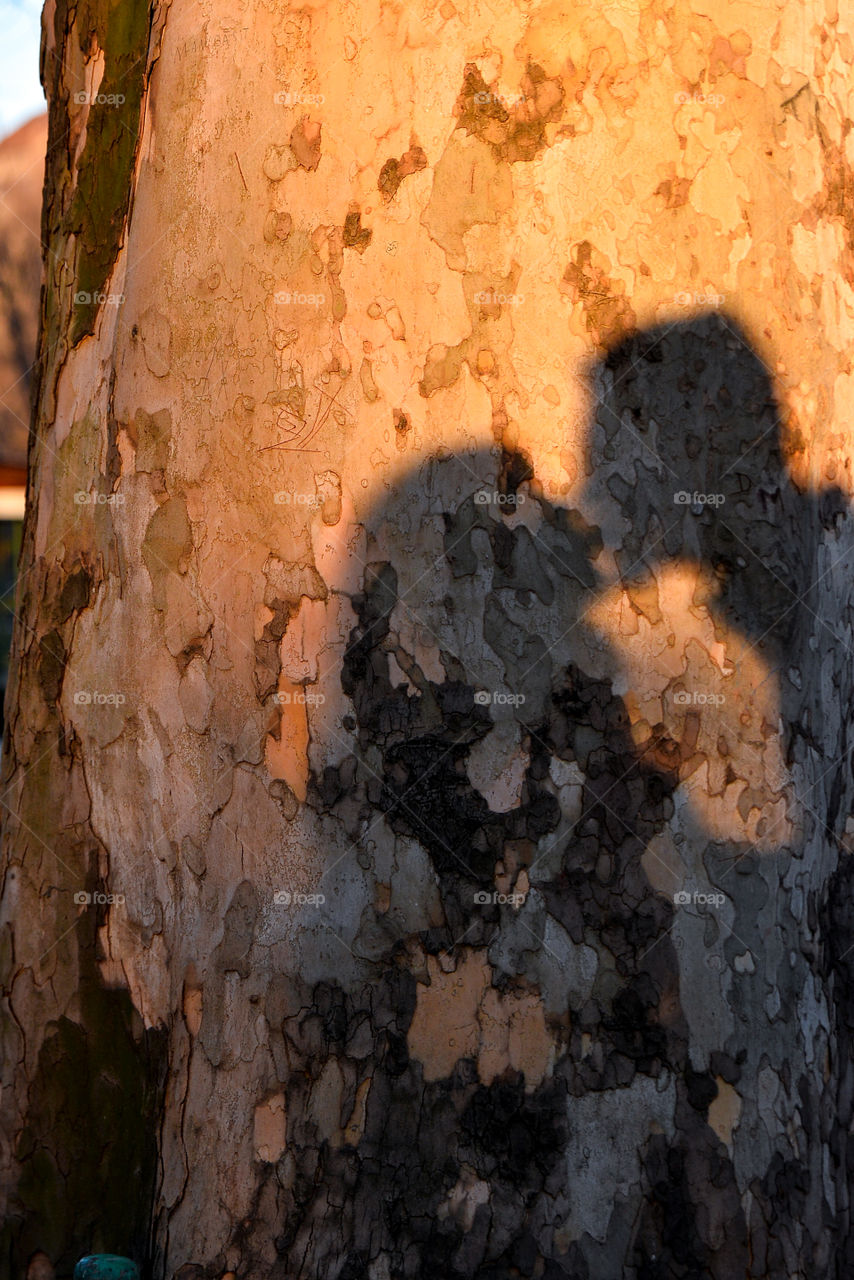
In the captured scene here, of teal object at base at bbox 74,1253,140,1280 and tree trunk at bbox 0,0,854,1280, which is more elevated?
tree trunk at bbox 0,0,854,1280

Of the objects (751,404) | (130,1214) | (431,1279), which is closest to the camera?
(431,1279)

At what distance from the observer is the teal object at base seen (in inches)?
54.3

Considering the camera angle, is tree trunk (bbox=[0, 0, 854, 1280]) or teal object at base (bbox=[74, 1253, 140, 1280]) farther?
teal object at base (bbox=[74, 1253, 140, 1280])

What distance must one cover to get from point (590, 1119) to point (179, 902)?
62 cm

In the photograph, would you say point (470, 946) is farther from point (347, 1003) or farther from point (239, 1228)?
point (239, 1228)

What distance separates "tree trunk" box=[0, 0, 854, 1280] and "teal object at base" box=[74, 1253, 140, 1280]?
4 cm

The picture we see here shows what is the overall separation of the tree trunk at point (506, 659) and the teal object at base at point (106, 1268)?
4 cm

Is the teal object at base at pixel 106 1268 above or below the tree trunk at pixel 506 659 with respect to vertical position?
below

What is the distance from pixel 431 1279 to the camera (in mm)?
1199

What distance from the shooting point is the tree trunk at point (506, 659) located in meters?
1.23

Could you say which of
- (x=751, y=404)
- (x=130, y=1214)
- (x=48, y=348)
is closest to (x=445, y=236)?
(x=751, y=404)

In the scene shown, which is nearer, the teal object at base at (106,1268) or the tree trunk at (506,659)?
the tree trunk at (506,659)

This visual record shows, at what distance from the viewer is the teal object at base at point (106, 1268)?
1.38 m

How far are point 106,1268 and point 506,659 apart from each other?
40.1 inches
